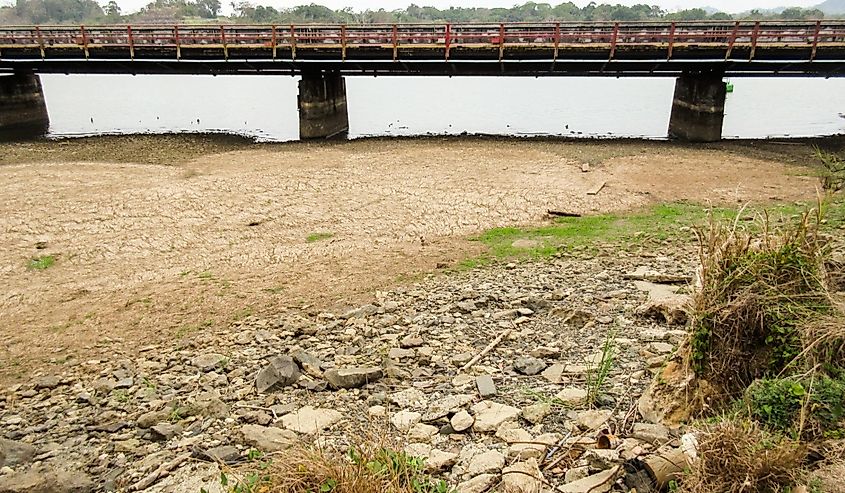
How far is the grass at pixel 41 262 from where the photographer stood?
1399 cm

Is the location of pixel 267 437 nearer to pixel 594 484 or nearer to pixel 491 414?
pixel 491 414

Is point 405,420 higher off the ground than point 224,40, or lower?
lower

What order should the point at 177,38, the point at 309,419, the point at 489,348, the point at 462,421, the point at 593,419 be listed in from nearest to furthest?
the point at 593,419 → the point at 462,421 → the point at 309,419 → the point at 489,348 → the point at 177,38

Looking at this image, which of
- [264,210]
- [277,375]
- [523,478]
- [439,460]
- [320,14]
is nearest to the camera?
[523,478]

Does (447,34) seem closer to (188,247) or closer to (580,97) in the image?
(188,247)

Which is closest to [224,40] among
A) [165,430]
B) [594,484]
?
[165,430]

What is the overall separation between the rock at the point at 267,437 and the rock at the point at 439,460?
1.48 m

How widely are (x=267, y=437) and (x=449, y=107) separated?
42.3 metres

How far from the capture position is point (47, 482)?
20.0 ft

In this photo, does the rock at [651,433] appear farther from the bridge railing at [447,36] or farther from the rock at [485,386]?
the bridge railing at [447,36]

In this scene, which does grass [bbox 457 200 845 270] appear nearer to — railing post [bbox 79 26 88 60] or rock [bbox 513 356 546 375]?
rock [bbox 513 356 546 375]

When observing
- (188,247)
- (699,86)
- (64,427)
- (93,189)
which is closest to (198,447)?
(64,427)

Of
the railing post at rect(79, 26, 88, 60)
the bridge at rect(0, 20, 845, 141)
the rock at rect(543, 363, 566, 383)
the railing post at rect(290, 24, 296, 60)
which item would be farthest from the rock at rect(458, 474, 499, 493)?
the railing post at rect(79, 26, 88, 60)

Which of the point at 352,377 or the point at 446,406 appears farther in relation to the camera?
the point at 352,377
